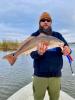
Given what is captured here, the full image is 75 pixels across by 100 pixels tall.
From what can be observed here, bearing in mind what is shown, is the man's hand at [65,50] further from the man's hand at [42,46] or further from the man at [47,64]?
the man's hand at [42,46]

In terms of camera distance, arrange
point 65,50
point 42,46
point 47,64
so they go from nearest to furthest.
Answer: point 42,46 < point 65,50 < point 47,64

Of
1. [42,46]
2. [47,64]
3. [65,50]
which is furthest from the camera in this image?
[47,64]

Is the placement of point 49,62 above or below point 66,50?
below

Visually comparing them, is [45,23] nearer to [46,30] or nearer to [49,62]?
[46,30]

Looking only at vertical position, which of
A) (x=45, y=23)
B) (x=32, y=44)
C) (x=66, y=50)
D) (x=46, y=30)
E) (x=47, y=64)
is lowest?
(x=47, y=64)

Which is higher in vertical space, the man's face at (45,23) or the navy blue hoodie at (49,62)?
the man's face at (45,23)

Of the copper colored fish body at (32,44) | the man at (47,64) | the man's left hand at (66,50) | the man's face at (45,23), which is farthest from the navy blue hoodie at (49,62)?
the man's face at (45,23)

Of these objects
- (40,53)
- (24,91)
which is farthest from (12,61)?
(24,91)

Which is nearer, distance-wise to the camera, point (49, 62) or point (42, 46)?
point (42, 46)

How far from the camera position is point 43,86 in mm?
5602

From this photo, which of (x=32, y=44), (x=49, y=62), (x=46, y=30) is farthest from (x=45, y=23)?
(x=49, y=62)

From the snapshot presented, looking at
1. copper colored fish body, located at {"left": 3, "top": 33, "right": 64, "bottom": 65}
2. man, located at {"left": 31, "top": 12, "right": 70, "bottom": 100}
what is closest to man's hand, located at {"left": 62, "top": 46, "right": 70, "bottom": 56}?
man, located at {"left": 31, "top": 12, "right": 70, "bottom": 100}

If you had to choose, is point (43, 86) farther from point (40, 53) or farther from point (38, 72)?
point (40, 53)

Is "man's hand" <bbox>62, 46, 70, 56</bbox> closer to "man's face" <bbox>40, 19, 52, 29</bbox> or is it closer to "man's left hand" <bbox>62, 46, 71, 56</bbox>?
"man's left hand" <bbox>62, 46, 71, 56</bbox>
